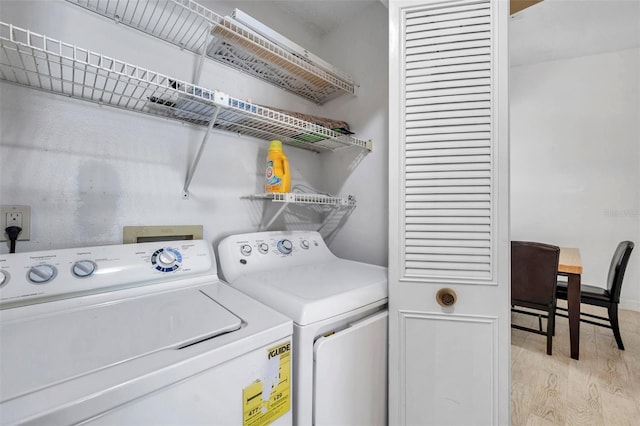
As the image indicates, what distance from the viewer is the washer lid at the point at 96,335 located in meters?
0.54

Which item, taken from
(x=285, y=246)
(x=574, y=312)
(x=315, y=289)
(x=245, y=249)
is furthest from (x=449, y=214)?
(x=574, y=312)

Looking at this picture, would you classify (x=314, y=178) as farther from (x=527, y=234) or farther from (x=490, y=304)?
(x=527, y=234)

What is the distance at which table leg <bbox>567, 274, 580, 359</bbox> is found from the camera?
204 cm

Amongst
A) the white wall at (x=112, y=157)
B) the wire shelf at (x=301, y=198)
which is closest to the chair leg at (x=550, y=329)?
the white wall at (x=112, y=157)

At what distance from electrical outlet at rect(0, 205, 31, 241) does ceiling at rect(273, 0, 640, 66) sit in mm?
1727

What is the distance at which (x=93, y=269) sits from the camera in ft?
3.07

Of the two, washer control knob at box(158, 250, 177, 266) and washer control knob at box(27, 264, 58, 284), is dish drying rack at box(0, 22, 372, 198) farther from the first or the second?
washer control knob at box(27, 264, 58, 284)

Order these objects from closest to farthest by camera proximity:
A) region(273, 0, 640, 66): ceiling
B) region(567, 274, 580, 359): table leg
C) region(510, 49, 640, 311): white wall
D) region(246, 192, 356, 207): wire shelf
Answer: region(246, 192, 356, 207): wire shelf, region(273, 0, 640, 66): ceiling, region(567, 274, 580, 359): table leg, region(510, 49, 640, 311): white wall

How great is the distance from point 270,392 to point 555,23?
12.3ft

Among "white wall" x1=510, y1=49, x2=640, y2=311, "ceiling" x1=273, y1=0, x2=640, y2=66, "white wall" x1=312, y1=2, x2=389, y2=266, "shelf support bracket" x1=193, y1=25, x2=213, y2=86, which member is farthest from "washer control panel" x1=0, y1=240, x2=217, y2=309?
"white wall" x1=510, y1=49, x2=640, y2=311

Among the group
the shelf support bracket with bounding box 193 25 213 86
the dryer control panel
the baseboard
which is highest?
the shelf support bracket with bounding box 193 25 213 86

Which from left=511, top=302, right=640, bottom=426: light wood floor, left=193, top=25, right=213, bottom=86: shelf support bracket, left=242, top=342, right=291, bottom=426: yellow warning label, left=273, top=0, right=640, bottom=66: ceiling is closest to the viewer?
left=242, top=342, right=291, bottom=426: yellow warning label

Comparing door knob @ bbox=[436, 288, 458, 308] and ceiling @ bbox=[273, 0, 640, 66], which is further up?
ceiling @ bbox=[273, 0, 640, 66]

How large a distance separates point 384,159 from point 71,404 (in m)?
1.61
